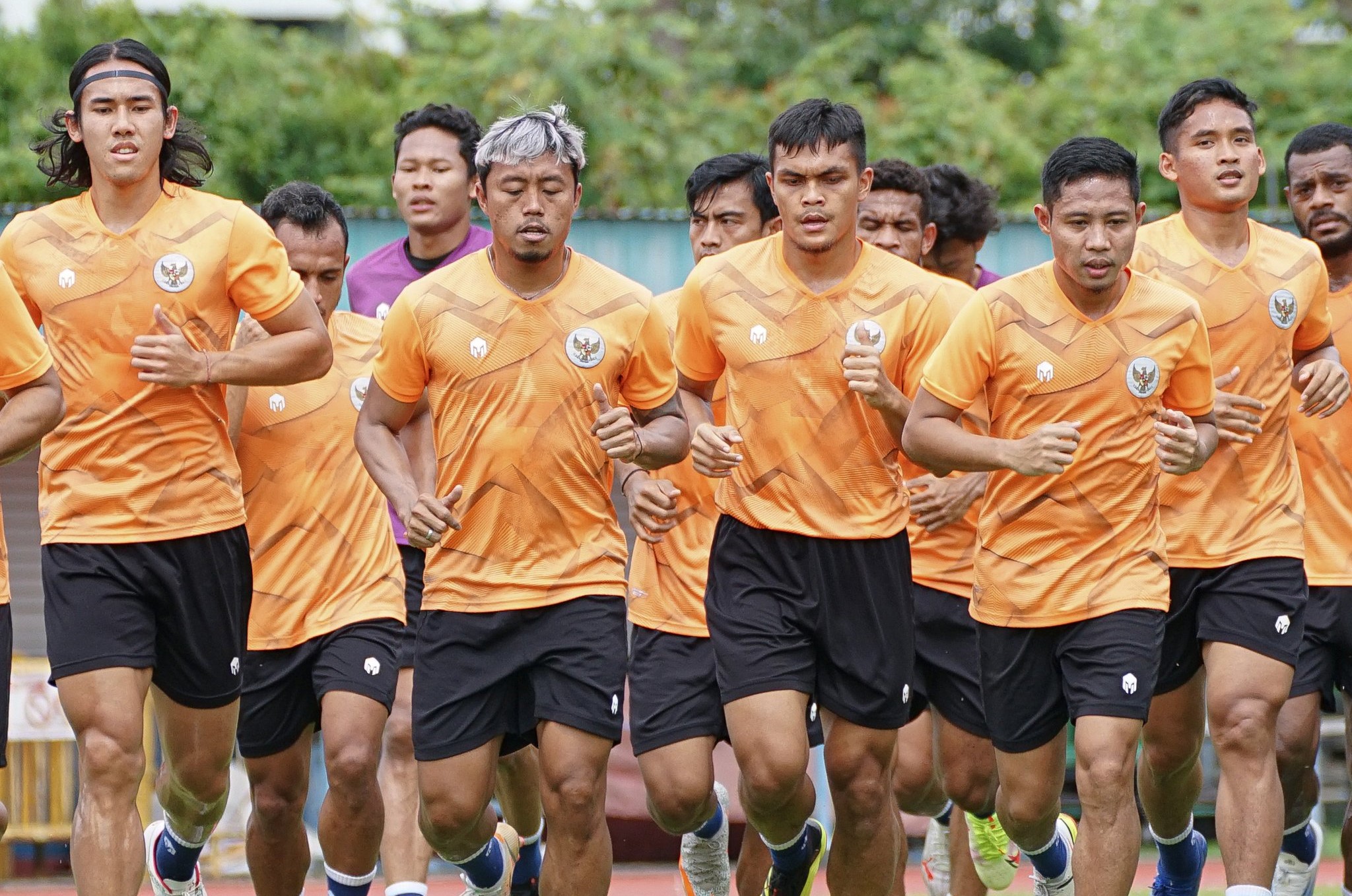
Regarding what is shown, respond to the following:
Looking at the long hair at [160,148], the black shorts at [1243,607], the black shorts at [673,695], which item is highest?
the long hair at [160,148]

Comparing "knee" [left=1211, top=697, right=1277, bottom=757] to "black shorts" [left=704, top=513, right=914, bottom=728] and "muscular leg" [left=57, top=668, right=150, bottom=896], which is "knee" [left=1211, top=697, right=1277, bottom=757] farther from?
"muscular leg" [left=57, top=668, right=150, bottom=896]

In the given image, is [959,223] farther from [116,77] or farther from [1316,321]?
[116,77]

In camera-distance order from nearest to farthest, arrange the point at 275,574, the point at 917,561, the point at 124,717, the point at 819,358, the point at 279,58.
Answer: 1. the point at 124,717
2. the point at 819,358
3. the point at 275,574
4. the point at 917,561
5. the point at 279,58

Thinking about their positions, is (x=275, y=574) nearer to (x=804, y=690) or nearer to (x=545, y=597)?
(x=545, y=597)

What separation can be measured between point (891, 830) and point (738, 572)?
1091 millimetres

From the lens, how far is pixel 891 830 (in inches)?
282

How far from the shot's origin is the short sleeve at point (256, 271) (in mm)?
7090

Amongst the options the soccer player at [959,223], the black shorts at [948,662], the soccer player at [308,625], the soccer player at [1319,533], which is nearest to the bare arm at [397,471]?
the soccer player at [308,625]

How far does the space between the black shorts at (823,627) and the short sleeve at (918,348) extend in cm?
57

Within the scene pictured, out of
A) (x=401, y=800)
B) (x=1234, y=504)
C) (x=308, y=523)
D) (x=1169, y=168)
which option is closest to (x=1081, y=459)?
(x=1234, y=504)

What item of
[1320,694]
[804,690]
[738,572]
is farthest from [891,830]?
[1320,694]

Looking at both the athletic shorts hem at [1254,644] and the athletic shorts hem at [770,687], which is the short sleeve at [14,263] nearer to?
the athletic shorts hem at [770,687]

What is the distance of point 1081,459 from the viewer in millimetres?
7051

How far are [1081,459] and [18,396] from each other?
3657 millimetres
